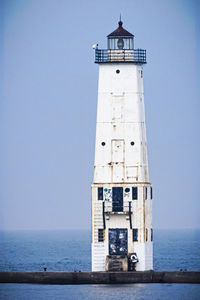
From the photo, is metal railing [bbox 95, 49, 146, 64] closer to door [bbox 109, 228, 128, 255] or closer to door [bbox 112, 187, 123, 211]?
door [bbox 112, 187, 123, 211]

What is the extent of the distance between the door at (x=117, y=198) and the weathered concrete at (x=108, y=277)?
3.56 metres

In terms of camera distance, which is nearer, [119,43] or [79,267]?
[119,43]

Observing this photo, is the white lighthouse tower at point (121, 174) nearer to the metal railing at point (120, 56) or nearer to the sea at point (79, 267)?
the metal railing at point (120, 56)

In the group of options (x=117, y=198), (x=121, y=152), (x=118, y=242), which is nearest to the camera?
(x=118, y=242)

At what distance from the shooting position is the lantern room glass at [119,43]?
76.4m

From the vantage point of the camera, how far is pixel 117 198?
245 ft

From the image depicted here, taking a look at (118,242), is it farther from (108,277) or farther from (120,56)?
(120,56)

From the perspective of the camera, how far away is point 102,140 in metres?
75.2

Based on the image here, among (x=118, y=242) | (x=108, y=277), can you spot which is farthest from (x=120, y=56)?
(x=108, y=277)

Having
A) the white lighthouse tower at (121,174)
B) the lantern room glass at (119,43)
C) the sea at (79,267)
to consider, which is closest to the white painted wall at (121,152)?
the white lighthouse tower at (121,174)

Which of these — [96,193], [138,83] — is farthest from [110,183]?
[138,83]

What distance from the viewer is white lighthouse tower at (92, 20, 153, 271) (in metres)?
74.6

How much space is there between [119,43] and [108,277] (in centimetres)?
1252

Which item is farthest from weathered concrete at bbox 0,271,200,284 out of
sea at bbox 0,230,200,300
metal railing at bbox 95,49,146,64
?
metal railing at bbox 95,49,146,64
